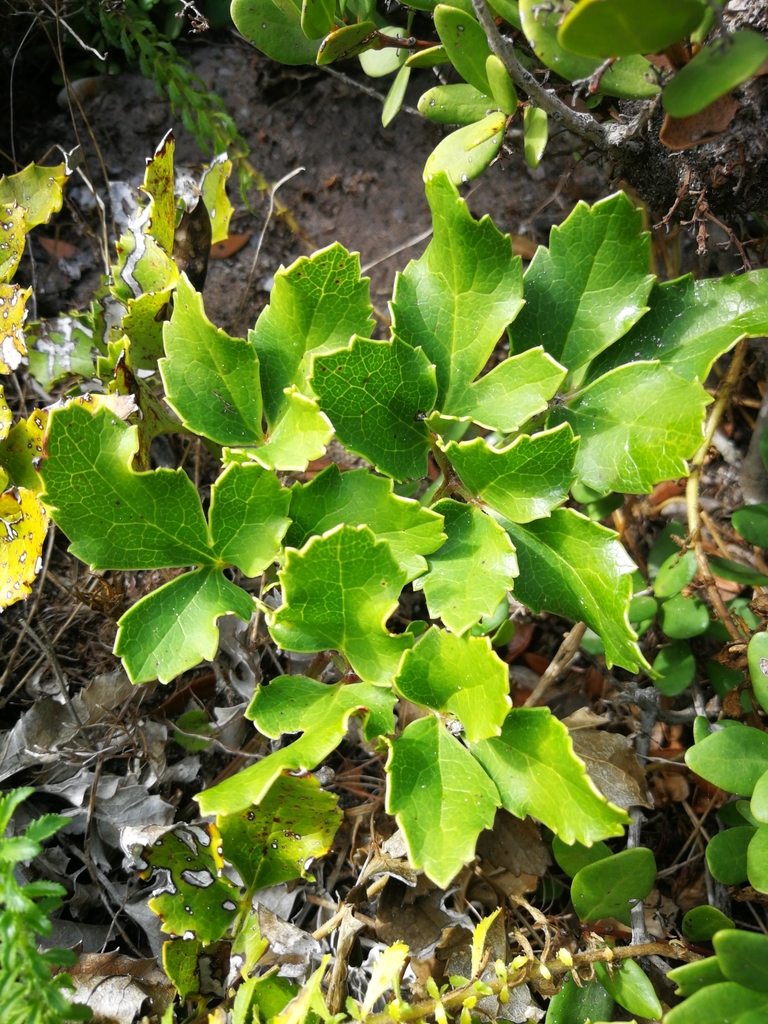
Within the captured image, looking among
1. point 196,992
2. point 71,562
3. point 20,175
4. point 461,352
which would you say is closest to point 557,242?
point 461,352

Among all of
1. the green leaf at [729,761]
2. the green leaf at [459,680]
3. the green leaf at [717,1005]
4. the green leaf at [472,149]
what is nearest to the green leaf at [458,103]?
the green leaf at [472,149]

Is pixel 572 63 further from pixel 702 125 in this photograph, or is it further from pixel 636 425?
pixel 636 425

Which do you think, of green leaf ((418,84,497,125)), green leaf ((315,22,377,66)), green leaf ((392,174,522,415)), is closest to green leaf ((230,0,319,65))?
green leaf ((315,22,377,66))

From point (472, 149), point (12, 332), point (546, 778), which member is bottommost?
point (546, 778)

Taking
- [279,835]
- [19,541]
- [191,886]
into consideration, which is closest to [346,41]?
[19,541]

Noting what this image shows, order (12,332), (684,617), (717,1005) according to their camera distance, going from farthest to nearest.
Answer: (684,617) → (12,332) → (717,1005)

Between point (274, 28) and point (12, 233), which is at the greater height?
point (274, 28)

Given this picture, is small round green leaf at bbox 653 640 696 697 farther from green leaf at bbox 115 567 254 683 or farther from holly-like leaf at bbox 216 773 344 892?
green leaf at bbox 115 567 254 683
